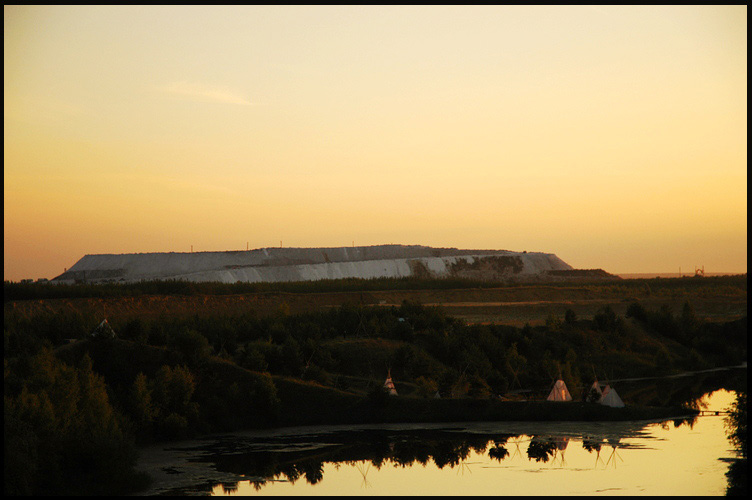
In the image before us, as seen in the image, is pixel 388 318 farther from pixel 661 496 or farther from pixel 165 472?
pixel 661 496

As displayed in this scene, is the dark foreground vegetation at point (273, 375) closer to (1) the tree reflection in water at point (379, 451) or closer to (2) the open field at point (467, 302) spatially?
(1) the tree reflection in water at point (379, 451)

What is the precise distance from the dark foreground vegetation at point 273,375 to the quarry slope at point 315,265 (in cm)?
4560

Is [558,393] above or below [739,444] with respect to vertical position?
below

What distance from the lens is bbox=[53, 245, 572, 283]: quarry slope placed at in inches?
3957

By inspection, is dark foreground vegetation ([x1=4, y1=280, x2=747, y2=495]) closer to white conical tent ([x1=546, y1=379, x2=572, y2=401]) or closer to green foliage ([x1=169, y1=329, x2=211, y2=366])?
green foliage ([x1=169, y1=329, x2=211, y2=366])

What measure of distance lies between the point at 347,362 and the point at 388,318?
8057 mm

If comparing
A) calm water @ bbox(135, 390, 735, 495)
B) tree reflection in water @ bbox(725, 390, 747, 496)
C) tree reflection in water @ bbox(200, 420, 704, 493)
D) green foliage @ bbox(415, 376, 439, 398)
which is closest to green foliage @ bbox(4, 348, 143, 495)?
calm water @ bbox(135, 390, 735, 495)

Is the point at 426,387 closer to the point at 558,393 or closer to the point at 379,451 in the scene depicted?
the point at 558,393

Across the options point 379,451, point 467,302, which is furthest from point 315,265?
point 379,451

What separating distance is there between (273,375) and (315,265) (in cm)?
6509

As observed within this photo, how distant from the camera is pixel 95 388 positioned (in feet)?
100.0

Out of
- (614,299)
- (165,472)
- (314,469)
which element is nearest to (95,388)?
(165,472)

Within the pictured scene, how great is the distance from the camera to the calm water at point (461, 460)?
80.9 feet

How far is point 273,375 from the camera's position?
127ft
